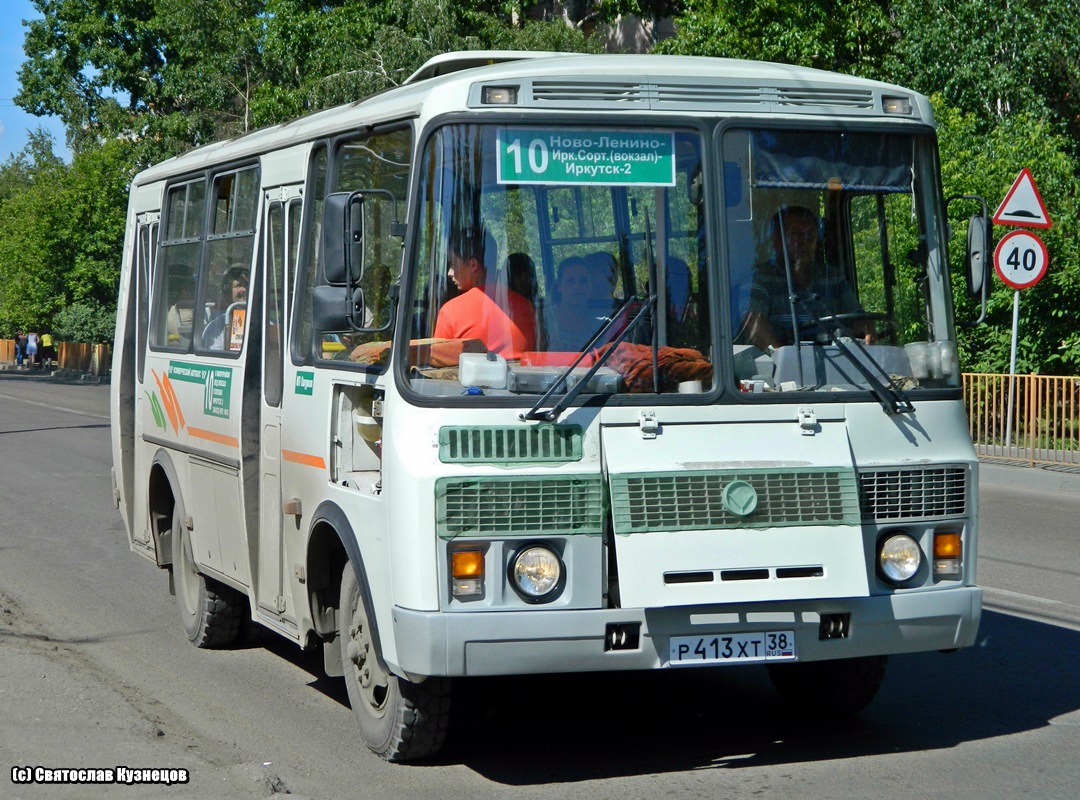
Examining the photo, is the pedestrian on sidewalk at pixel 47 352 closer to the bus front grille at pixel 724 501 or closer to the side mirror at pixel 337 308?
the side mirror at pixel 337 308

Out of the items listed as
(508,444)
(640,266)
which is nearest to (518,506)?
(508,444)

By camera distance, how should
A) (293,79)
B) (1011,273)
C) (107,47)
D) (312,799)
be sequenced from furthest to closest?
(107,47) → (293,79) → (1011,273) → (312,799)

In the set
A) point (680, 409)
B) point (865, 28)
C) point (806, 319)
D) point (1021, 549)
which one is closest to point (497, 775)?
point (680, 409)

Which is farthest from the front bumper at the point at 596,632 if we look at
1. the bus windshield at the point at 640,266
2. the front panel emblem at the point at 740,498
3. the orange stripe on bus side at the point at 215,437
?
the orange stripe on bus side at the point at 215,437

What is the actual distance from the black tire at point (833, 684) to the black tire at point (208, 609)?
10.5 ft

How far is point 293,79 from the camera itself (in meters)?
34.4

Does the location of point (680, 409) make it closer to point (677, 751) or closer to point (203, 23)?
point (677, 751)

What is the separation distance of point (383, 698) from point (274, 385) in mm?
1749

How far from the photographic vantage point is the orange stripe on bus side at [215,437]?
24.7ft

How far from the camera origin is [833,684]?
656 centimetres

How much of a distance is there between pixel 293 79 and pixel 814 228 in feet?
98.2

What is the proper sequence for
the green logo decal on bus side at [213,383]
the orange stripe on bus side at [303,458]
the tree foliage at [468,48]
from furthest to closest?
the tree foliage at [468,48] < the green logo decal on bus side at [213,383] < the orange stripe on bus side at [303,458]

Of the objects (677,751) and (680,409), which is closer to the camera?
(680,409)

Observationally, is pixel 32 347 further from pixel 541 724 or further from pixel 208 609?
pixel 541 724
